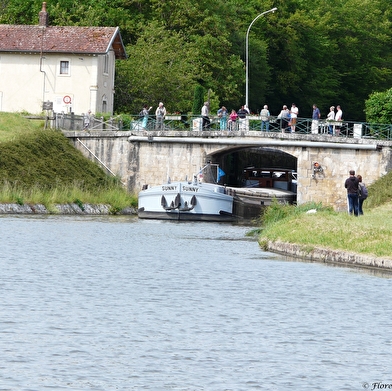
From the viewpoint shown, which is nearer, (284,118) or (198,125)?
(284,118)

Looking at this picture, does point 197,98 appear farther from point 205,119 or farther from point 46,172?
point 46,172

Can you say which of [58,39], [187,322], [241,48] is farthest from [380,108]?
[187,322]

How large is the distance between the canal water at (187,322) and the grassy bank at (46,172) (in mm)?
19622

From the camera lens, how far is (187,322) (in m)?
19.8

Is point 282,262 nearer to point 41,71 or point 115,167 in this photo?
point 115,167

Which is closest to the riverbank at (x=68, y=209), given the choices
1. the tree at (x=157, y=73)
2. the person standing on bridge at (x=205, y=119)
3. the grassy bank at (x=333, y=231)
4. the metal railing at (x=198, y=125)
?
the metal railing at (x=198, y=125)

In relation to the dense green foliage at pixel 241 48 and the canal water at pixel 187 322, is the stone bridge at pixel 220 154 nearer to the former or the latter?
the dense green foliage at pixel 241 48

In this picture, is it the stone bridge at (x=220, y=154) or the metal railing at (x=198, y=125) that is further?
the metal railing at (x=198, y=125)

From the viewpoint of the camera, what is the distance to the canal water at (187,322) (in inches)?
621

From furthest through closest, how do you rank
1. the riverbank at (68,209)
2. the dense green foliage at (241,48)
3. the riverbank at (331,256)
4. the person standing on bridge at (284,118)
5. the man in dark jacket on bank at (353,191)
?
the dense green foliage at (241,48) → the person standing on bridge at (284,118) → the riverbank at (68,209) → the man in dark jacket on bank at (353,191) → the riverbank at (331,256)

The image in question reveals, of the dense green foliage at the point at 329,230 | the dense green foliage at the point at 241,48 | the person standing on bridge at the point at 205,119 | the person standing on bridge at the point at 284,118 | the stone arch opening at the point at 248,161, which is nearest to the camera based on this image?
the dense green foliage at the point at 329,230

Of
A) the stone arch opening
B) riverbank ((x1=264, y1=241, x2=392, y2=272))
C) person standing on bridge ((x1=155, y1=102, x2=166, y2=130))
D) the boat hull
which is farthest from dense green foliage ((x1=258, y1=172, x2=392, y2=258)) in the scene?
the stone arch opening

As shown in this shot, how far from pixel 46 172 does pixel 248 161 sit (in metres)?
25.3

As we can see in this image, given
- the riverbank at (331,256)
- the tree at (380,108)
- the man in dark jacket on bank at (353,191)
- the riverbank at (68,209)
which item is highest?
the tree at (380,108)
